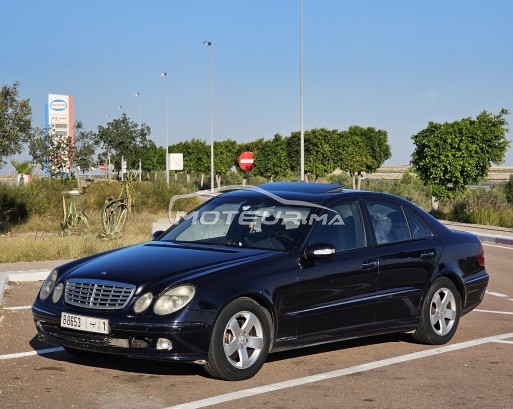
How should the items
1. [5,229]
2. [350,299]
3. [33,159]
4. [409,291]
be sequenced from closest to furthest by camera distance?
[350,299], [409,291], [5,229], [33,159]

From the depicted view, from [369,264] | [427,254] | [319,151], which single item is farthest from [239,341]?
[319,151]

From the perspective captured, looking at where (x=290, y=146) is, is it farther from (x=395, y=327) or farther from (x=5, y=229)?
(x=395, y=327)

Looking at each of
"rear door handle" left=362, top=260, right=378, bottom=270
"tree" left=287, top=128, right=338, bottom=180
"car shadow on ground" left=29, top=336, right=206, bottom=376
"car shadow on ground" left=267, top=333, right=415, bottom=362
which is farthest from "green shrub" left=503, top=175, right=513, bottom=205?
"car shadow on ground" left=29, top=336, right=206, bottom=376

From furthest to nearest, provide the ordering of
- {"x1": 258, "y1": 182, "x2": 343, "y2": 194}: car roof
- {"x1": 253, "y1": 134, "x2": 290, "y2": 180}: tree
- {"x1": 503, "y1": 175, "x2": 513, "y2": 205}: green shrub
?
{"x1": 253, "y1": 134, "x2": 290, "y2": 180}: tree → {"x1": 503, "y1": 175, "x2": 513, "y2": 205}: green shrub → {"x1": 258, "y1": 182, "x2": 343, "y2": 194}: car roof

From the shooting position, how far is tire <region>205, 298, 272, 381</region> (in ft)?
24.3

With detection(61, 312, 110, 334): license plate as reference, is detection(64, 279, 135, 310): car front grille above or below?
above

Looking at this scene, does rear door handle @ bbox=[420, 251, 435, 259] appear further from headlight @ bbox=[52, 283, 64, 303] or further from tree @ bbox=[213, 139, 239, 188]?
tree @ bbox=[213, 139, 239, 188]

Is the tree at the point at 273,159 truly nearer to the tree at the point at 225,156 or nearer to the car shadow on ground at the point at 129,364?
the tree at the point at 225,156

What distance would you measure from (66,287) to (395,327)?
10.0ft

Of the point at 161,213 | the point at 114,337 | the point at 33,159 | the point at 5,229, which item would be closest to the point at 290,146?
the point at 33,159

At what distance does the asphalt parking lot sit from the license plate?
1.28 ft

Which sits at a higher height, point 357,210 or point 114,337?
point 357,210

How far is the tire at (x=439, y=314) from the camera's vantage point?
30.5 feet

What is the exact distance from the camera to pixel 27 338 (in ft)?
31.5
